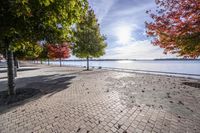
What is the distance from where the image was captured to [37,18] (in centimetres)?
589

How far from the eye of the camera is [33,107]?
6.02 metres

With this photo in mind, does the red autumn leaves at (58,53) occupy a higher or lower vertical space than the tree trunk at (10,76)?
higher

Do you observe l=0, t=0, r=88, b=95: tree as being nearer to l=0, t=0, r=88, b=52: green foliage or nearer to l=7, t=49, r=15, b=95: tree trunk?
l=0, t=0, r=88, b=52: green foliage

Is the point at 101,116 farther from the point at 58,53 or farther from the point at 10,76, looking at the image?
the point at 58,53

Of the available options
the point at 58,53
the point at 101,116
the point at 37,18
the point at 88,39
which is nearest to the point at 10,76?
the point at 37,18

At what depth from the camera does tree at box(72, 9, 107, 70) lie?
71.5 feet

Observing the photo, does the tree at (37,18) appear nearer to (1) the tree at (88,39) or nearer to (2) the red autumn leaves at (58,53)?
(1) the tree at (88,39)

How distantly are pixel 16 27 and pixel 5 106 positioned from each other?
3.38 metres

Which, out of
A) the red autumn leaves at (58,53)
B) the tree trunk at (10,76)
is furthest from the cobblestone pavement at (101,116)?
the red autumn leaves at (58,53)

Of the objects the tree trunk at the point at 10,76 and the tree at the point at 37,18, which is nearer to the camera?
the tree at the point at 37,18

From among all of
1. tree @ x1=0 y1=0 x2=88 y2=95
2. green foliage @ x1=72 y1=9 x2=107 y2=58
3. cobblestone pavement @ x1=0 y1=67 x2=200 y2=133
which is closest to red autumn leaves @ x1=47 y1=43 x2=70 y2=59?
green foliage @ x1=72 y1=9 x2=107 y2=58

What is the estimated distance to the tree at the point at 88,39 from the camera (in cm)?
2180

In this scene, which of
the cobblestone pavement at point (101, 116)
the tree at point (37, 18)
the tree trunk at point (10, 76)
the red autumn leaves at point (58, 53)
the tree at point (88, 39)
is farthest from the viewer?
the red autumn leaves at point (58, 53)

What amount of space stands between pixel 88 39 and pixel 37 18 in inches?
633
